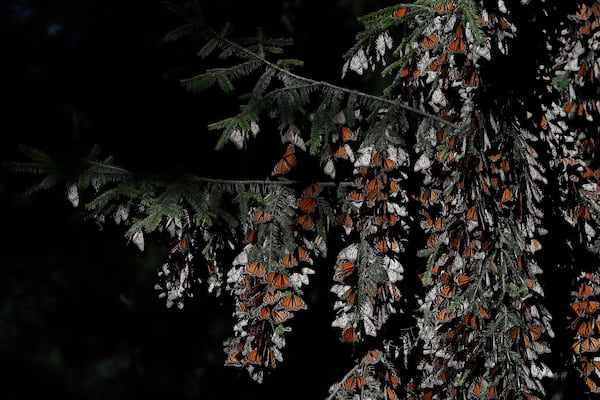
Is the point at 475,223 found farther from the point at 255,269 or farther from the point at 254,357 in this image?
the point at 254,357

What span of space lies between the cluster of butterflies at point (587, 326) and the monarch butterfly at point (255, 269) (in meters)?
1.06

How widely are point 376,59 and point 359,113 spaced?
182mm

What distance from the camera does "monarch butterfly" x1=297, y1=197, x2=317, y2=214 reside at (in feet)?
5.48

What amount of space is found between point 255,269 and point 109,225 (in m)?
1.73

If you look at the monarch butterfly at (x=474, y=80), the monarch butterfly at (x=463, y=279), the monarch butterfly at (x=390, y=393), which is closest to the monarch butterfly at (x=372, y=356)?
the monarch butterfly at (x=390, y=393)

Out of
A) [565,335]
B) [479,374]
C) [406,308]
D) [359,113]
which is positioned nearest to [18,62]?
[359,113]

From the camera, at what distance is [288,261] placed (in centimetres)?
157

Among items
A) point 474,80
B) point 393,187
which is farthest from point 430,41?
point 393,187

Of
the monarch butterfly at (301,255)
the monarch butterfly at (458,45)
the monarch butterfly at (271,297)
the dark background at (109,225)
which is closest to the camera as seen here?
the monarch butterfly at (458,45)

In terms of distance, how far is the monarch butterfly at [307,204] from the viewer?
167 centimetres

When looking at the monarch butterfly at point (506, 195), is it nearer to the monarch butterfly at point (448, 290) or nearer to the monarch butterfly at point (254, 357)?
the monarch butterfly at point (448, 290)

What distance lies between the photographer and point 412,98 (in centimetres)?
172

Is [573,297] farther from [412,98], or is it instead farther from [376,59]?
[376,59]

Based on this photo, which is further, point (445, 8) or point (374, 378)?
point (374, 378)
